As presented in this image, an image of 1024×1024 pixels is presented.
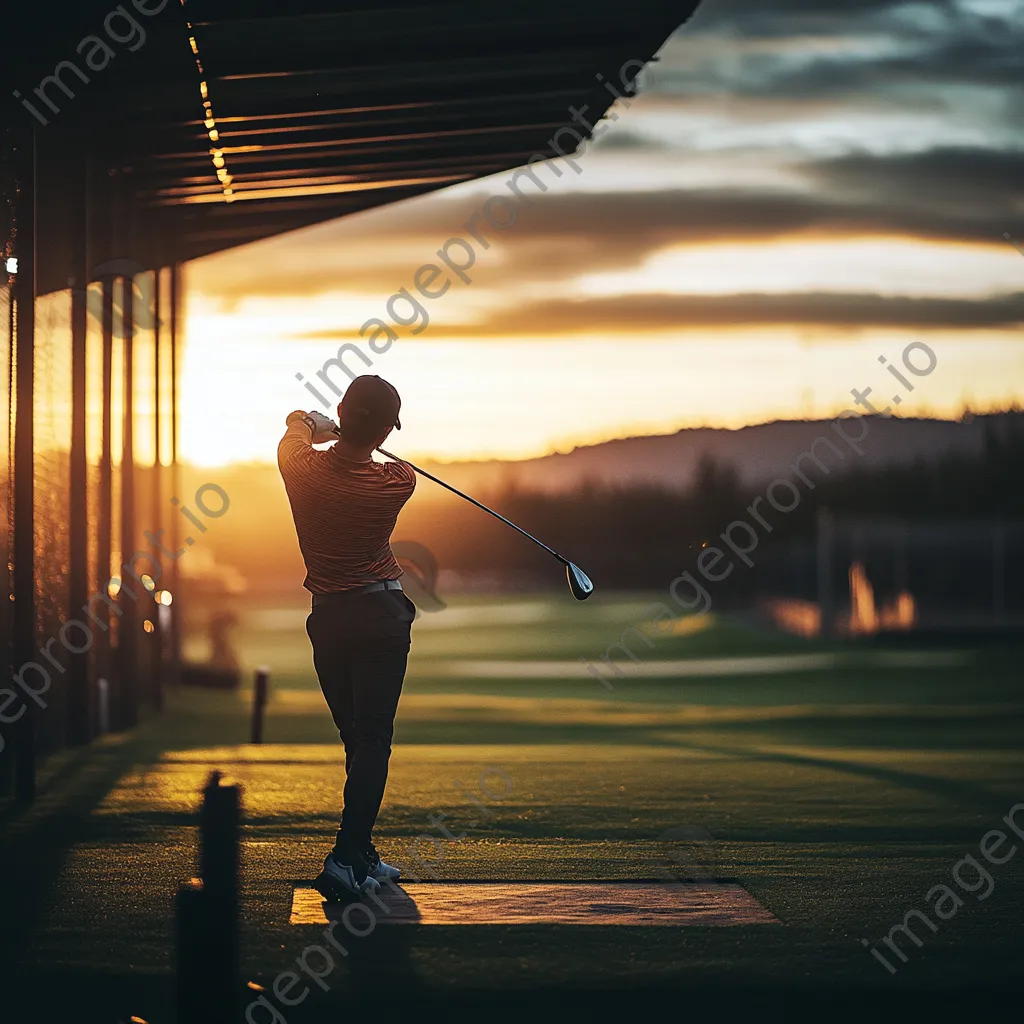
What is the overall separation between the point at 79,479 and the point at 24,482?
2807 millimetres

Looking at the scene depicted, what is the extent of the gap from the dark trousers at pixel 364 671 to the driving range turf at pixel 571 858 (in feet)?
1.44

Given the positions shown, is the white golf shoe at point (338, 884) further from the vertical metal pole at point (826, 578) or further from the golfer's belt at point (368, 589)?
the vertical metal pole at point (826, 578)

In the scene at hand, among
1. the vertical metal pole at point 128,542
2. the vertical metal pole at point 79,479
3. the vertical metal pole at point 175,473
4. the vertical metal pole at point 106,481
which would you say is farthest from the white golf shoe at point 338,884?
the vertical metal pole at point 175,473


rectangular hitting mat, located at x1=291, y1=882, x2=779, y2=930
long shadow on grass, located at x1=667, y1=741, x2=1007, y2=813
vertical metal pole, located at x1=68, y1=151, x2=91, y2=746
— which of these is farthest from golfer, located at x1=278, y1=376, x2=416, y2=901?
vertical metal pole, located at x1=68, y1=151, x2=91, y2=746

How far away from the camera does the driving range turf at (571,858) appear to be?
17.7 ft

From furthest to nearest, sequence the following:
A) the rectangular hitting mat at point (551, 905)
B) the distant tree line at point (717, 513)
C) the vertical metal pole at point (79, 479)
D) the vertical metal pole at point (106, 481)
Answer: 1. the distant tree line at point (717, 513)
2. the vertical metal pole at point (106, 481)
3. the vertical metal pole at point (79, 479)
4. the rectangular hitting mat at point (551, 905)

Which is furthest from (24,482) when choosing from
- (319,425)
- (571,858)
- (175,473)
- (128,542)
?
(175,473)

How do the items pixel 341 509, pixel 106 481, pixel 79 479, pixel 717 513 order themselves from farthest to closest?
pixel 717 513
pixel 106 481
pixel 79 479
pixel 341 509

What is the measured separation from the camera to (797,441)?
279 ft

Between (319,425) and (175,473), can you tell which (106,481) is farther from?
(319,425)

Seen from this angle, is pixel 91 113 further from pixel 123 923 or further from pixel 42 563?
pixel 123 923

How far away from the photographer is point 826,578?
58.8 m

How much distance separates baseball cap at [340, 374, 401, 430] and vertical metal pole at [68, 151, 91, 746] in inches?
254

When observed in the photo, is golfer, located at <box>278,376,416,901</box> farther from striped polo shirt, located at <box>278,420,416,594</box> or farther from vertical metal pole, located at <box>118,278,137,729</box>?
vertical metal pole, located at <box>118,278,137,729</box>
